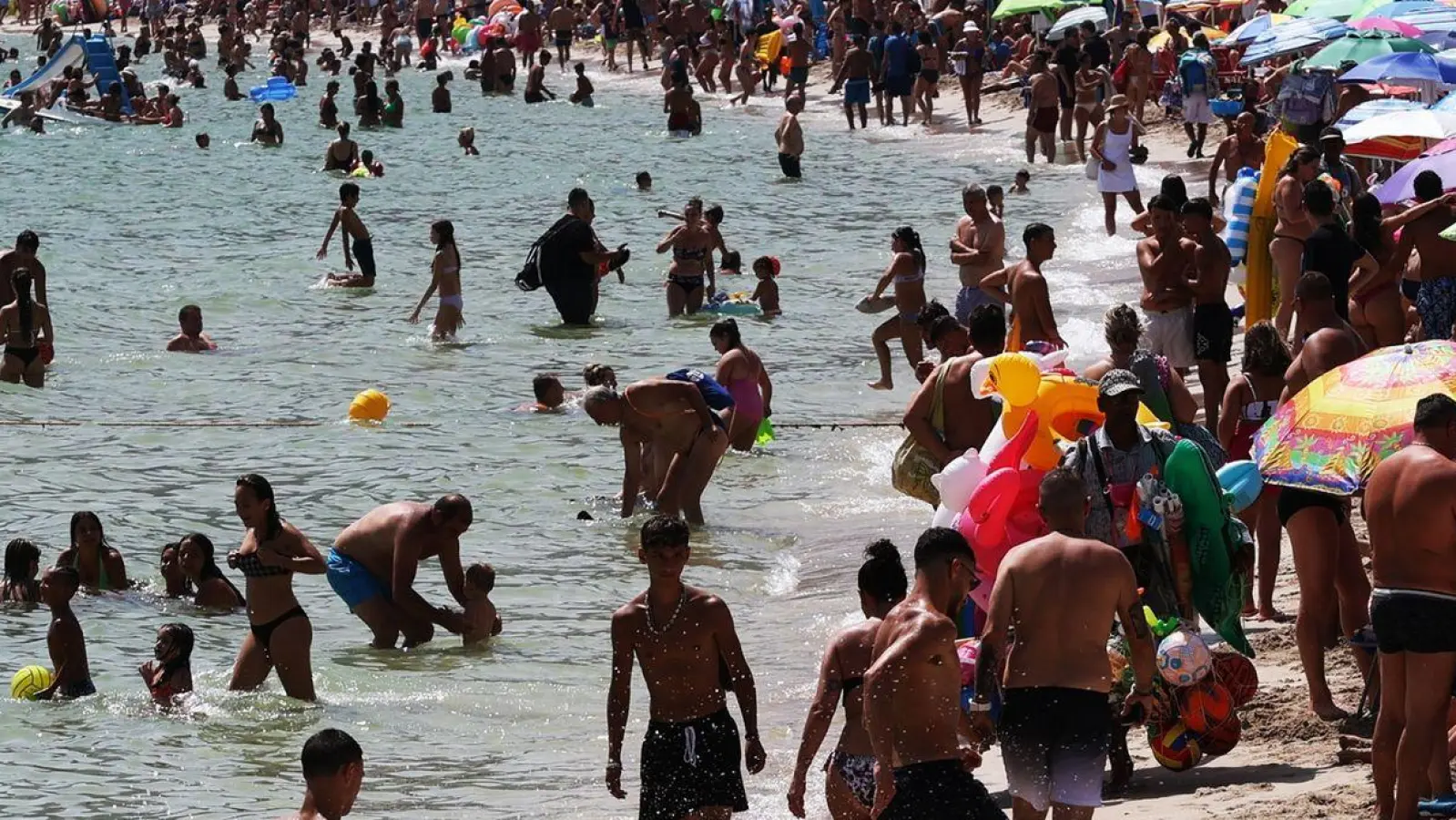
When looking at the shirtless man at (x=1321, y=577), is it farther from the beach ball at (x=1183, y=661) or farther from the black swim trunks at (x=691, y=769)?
the black swim trunks at (x=691, y=769)

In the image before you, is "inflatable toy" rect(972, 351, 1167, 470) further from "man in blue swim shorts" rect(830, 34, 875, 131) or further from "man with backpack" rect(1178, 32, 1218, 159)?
"man in blue swim shorts" rect(830, 34, 875, 131)

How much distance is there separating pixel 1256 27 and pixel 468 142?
603 inches

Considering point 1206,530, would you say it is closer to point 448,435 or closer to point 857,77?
point 448,435

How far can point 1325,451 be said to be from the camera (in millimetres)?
6613

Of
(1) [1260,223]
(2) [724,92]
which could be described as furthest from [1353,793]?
(2) [724,92]

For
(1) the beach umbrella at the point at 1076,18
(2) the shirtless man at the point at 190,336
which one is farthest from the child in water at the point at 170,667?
(1) the beach umbrella at the point at 1076,18

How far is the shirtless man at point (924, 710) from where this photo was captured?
543 cm

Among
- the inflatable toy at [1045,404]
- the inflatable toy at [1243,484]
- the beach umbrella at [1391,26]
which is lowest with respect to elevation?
the inflatable toy at [1243,484]

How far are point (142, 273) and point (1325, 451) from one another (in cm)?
1960

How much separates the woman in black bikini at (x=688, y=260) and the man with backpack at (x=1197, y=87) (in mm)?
7292

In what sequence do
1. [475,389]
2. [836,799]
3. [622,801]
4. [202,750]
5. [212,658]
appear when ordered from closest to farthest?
[836,799] < [622,801] < [202,750] < [212,658] < [475,389]

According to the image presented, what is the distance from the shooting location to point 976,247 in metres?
14.1

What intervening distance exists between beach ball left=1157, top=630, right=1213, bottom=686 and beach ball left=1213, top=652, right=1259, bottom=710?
0.90ft

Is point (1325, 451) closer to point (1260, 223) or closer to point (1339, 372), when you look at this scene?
point (1339, 372)
